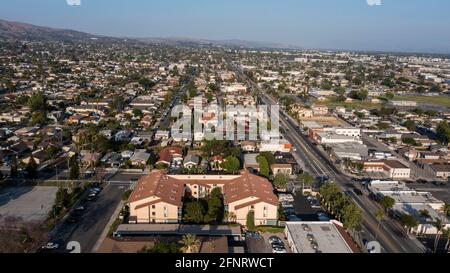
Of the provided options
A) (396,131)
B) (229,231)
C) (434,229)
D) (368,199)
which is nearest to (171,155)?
(229,231)

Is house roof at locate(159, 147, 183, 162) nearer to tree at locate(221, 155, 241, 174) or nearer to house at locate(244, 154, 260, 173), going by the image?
tree at locate(221, 155, 241, 174)

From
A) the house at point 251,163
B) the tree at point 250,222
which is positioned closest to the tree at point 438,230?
the tree at point 250,222

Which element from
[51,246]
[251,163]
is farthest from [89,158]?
[51,246]

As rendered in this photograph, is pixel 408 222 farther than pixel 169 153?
No

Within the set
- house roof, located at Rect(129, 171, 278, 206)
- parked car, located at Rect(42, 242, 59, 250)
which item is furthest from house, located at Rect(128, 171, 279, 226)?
parked car, located at Rect(42, 242, 59, 250)

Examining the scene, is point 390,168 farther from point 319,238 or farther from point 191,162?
point 191,162

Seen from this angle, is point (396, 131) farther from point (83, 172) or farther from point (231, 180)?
point (83, 172)

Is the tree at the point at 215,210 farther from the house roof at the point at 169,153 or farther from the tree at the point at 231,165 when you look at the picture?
the house roof at the point at 169,153
